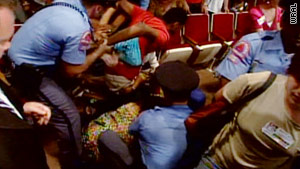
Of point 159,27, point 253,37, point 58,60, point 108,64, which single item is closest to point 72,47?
point 58,60

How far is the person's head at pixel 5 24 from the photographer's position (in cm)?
118

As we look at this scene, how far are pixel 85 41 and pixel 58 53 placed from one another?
0.50 feet

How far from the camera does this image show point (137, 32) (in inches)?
80.3

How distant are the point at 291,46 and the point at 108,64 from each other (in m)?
0.99

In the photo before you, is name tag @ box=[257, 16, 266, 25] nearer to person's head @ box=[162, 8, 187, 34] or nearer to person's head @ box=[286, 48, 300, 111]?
person's head @ box=[162, 8, 187, 34]

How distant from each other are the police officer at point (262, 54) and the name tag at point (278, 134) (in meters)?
0.45

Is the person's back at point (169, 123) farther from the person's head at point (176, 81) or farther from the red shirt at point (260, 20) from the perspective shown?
the red shirt at point (260, 20)

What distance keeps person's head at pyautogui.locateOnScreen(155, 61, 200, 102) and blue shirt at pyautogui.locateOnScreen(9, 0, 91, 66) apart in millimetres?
424

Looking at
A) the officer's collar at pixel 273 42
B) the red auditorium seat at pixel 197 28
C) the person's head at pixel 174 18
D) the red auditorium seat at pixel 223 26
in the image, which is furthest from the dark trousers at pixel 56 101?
the red auditorium seat at pixel 223 26

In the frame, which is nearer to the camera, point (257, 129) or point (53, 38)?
point (257, 129)

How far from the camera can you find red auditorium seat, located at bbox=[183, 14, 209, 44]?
405 centimetres

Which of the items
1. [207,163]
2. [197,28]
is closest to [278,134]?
[207,163]

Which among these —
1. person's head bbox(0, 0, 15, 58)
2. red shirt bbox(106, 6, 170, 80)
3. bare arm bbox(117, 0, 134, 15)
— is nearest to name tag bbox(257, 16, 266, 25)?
red shirt bbox(106, 6, 170, 80)
